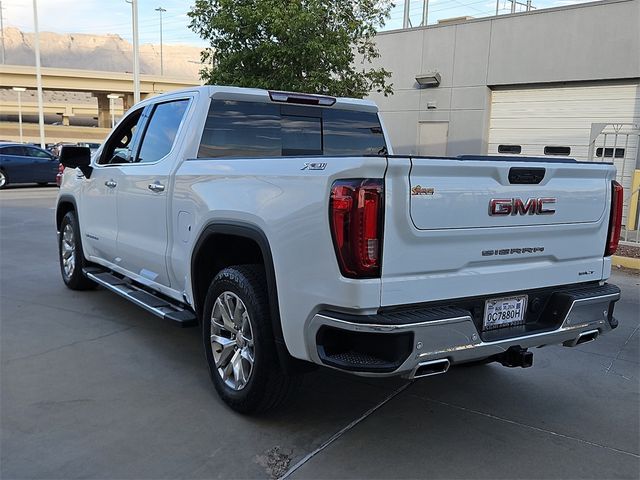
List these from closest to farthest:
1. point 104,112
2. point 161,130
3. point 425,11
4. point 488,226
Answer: point 488,226
point 161,130
point 425,11
point 104,112

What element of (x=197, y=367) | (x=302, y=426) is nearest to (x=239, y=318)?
(x=302, y=426)

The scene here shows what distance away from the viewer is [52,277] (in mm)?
7477

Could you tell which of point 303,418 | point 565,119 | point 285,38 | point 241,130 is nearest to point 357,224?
point 303,418

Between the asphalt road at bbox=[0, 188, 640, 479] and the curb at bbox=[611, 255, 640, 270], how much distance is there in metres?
4.14

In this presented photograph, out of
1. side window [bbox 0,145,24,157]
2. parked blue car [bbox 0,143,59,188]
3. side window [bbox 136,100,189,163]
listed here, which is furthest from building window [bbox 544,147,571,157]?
side window [bbox 0,145,24,157]

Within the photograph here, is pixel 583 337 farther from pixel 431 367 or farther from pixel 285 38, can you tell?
pixel 285 38

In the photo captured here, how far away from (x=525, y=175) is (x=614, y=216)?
0.93m

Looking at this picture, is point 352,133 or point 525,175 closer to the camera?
point 525,175

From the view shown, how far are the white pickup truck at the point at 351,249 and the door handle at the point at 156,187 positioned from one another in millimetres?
31

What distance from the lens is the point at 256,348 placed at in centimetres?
347

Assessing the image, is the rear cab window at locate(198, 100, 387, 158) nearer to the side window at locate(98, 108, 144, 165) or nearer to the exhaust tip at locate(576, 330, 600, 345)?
the side window at locate(98, 108, 144, 165)

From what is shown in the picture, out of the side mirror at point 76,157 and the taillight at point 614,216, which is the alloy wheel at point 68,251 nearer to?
the side mirror at point 76,157

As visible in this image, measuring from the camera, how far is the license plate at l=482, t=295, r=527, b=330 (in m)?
3.31

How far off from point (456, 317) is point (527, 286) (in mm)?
679
